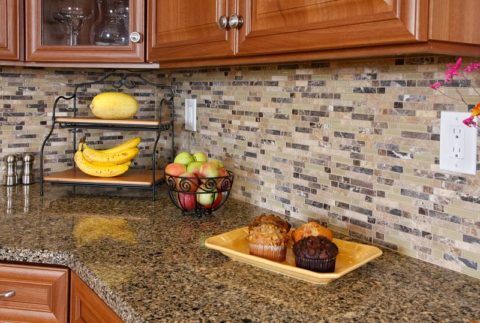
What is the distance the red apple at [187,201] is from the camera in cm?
162

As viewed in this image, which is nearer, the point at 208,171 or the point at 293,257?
the point at 293,257

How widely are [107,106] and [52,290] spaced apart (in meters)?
0.79

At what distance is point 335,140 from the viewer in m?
1.47

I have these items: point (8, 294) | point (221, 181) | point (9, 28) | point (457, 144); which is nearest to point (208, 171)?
point (221, 181)

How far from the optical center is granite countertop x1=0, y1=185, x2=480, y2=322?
0.99 m

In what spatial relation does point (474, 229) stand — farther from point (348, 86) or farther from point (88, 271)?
point (88, 271)

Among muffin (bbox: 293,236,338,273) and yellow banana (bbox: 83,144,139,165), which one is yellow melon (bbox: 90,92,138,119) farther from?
muffin (bbox: 293,236,338,273)

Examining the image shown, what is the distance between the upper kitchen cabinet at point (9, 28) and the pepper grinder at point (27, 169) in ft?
1.43

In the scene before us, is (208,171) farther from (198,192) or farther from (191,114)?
(191,114)

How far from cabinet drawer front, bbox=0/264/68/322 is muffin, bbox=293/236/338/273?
610mm

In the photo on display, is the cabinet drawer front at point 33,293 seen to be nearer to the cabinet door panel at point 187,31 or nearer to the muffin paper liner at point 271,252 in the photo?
the muffin paper liner at point 271,252

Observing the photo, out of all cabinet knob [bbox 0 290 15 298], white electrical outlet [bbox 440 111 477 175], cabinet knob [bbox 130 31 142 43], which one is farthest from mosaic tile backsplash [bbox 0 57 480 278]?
cabinet knob [bbox 0 290 15 298]

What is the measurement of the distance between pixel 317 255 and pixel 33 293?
2.50 ft

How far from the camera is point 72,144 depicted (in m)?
2.22
